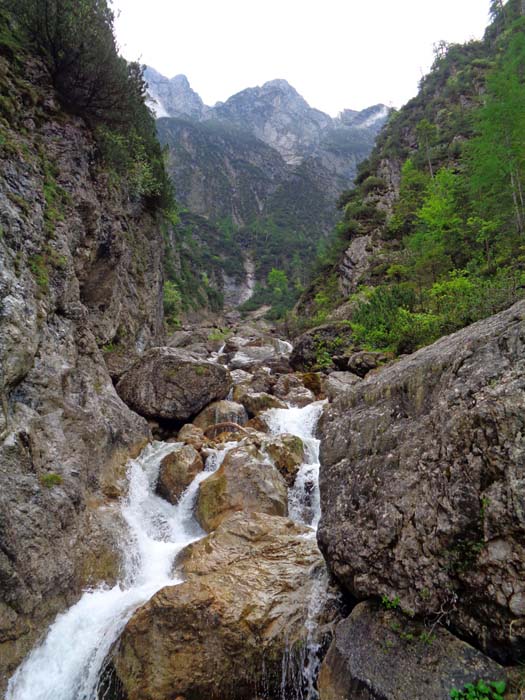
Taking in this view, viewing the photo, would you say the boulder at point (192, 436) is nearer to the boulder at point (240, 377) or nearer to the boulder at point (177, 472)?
the boulder at point (177, 472)

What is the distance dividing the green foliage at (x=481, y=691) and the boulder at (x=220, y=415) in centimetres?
1241

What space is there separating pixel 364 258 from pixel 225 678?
35.2 metres

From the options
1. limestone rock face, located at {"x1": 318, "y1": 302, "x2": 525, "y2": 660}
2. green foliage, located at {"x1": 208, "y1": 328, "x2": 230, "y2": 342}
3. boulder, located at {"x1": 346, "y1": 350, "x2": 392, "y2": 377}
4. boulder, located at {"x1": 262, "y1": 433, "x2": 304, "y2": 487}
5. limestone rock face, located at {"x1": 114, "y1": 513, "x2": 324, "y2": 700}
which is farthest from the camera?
green foliage, located at {"x1": 208, "y1": 328, "x2": 230, "y2": 342}

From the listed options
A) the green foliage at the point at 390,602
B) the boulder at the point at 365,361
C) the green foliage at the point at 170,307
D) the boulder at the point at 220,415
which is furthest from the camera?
the green foliage at the point at 170,307

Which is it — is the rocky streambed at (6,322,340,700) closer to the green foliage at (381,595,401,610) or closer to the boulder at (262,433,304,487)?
the boulder at (262,433,304,487)

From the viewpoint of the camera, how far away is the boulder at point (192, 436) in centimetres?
1287

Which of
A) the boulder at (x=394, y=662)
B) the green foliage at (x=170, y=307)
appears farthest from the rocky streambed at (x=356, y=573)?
the green foliage at (x=170, y=307)

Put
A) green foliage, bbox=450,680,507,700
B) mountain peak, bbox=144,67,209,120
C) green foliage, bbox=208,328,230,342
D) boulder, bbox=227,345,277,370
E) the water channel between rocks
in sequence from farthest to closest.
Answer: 1. mountain peak, bbox=144,67,209,120
2. green foliage, bbox=208,328,230,342
3. boulder, bbox=227,345,277,370
4. the water channel between rocks
5. green foliage, bbox=450,680,507,700

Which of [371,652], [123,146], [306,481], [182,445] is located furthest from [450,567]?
[123,146]

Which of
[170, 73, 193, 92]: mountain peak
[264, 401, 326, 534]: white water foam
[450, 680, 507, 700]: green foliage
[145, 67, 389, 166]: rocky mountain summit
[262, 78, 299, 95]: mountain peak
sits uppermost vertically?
[170, 73, 193, 92]: mountain peak

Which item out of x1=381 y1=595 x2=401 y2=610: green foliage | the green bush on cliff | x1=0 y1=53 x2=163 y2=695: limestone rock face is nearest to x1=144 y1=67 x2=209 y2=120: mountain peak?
the green bush on cliff

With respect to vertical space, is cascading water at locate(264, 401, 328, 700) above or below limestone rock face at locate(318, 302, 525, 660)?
below

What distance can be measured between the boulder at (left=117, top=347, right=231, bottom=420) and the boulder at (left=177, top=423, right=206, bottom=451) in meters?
0.97

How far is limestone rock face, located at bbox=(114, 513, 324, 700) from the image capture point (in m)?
5.02
